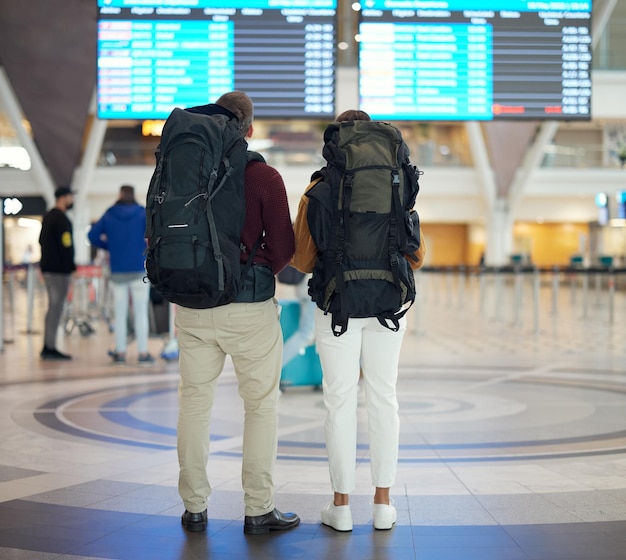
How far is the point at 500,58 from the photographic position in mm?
9672

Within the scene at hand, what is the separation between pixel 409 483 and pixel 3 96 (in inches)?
855

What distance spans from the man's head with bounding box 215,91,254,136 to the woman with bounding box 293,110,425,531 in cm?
36

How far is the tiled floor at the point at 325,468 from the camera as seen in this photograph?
3496 millimetres

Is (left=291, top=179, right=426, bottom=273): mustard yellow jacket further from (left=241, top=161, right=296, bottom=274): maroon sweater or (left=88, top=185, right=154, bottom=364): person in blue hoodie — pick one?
(left=88, top=185, right=154, bottom=364): person in blue hoodie

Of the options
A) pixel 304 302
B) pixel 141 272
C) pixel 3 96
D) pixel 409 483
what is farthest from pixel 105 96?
pixel 3 96

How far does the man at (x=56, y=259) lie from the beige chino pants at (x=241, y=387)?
6775 millimetres

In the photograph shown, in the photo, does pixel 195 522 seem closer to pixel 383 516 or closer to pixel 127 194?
pixel 383 516


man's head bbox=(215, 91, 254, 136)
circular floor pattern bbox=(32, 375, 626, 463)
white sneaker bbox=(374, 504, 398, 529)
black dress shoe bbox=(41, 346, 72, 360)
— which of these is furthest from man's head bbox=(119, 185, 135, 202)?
white sneaker bbox=(374, 504, 398, 529)

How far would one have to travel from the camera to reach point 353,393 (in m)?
3.78

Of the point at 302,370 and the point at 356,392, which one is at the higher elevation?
the point at 356,392

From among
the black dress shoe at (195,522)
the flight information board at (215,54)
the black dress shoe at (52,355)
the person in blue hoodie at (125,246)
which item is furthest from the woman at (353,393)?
the black dress shoe at (52,355)

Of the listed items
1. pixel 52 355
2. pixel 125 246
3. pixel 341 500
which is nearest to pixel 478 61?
pixel 125 246

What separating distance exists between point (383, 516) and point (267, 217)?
1.23 metres

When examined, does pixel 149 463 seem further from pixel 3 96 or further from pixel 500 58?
pixel 3 96
